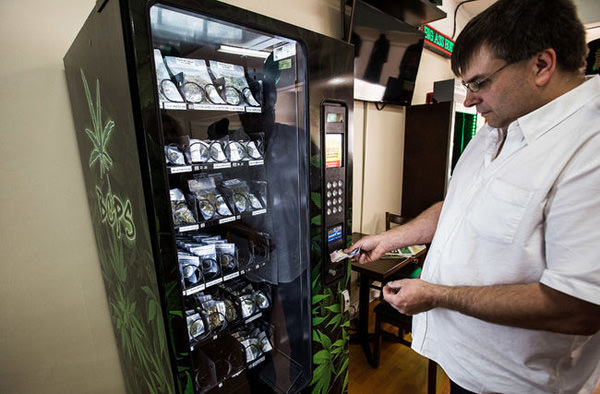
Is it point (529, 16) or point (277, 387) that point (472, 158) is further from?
point (277, 387)

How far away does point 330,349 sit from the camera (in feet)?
4.61

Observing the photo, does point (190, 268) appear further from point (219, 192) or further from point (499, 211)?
point (499, 211)


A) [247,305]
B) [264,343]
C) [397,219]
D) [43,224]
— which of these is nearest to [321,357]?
A: [264,343]

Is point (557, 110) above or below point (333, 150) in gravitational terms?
above

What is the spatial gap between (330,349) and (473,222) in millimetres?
871

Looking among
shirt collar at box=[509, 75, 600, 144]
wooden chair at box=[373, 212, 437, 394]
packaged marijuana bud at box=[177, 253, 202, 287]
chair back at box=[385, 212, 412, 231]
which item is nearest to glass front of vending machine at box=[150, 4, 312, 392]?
packaged marijuana bud at box=[177, 253, 202, 287]

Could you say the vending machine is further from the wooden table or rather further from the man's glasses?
the wooden table

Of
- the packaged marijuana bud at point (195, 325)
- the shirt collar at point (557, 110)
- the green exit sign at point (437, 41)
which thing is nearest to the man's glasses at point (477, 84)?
the shirt collar at point (557, 110)

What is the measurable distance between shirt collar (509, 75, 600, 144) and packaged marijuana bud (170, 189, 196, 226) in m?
1.11

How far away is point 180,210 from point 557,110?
1.21 metres

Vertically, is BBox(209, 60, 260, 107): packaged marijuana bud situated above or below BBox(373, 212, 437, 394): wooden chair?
above

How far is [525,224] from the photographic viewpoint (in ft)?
2.77

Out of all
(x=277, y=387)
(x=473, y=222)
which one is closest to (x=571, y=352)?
(x=473, y=222)

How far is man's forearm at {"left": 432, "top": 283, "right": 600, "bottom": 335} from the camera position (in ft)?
2.51
